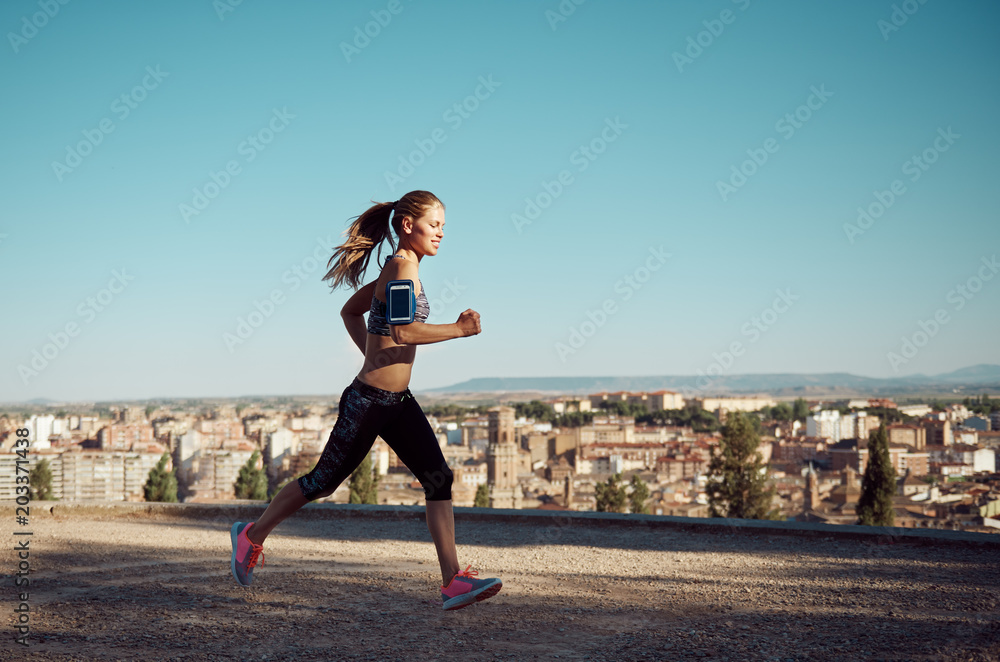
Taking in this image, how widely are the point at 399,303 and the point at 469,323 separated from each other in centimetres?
31

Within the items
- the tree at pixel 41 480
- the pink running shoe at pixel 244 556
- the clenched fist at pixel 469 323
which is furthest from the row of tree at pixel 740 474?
the clenched fist at pixel 469 323

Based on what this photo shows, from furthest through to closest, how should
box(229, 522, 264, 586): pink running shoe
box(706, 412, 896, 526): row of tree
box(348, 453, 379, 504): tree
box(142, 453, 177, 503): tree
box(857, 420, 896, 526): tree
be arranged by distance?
1. box(706, 412, 896, 526): row of tree
2. box(348, 453, 379, 504): tree
3. box(857, 420, 896, 526): tree
4. box(142, 453, 177, 503): tree
5. box(229, 522, 264, 586): pink running shoe

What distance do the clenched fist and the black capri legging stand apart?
1.57 ft

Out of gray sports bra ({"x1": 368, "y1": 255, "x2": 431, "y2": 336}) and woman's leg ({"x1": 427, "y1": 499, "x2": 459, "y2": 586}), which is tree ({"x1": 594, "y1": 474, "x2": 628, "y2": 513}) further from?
gray sports bra ({"x1": 368, "y1": 255, "x2": 431, "y2": 336})

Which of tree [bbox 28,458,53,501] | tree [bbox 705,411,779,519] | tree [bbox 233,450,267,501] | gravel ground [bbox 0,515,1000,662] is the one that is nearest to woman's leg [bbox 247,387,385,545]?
gravel ground [bbox 0,515,1000,662]

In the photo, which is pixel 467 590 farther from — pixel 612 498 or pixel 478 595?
pixel 612 498

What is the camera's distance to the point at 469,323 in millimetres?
3281

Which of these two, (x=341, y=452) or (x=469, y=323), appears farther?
(x=341, y=452)

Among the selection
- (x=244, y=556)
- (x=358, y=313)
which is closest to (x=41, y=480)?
(x=244, y=556)

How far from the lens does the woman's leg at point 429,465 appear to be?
3.59 metres

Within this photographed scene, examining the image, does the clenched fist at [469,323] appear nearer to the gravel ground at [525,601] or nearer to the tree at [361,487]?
the gravel ground at [525,601]

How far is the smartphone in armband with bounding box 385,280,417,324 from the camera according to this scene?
3312 mm

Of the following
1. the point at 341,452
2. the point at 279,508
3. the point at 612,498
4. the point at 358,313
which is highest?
the point at 358,313

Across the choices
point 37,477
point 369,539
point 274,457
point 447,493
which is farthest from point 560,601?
point 274,457
